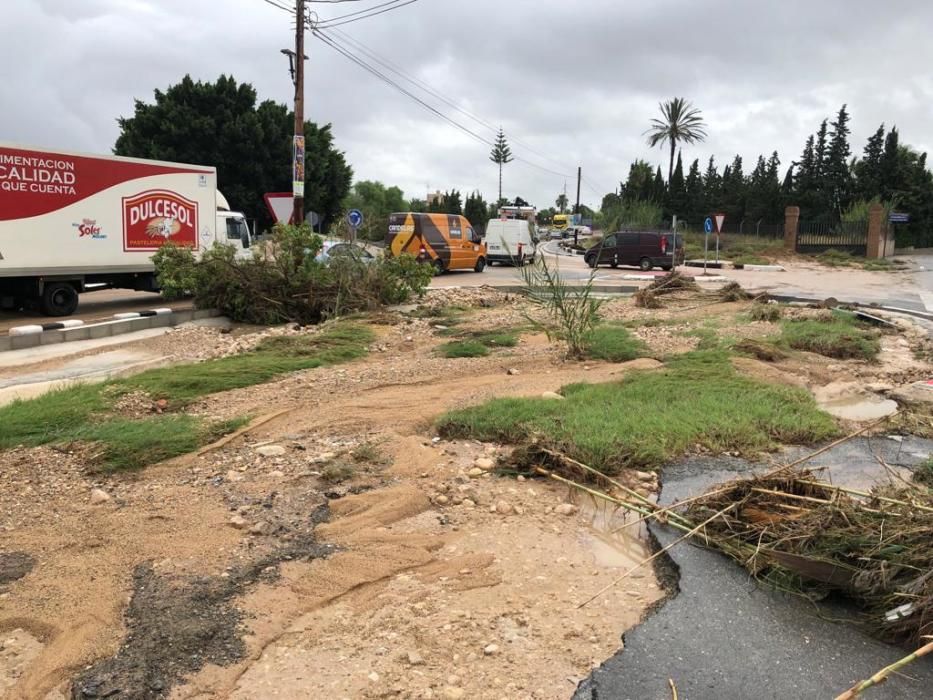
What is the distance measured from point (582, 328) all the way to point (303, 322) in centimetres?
638

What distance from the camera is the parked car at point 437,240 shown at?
86.3ft

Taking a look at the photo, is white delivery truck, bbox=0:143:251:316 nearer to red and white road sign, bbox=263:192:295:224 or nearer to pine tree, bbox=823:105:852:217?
red and white road sign, bbox=263:192:295:224

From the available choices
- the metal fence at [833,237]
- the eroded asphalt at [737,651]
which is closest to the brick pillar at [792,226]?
the metal fence at [833,237]

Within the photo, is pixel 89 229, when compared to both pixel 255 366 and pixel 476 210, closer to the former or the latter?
pixel 255 366

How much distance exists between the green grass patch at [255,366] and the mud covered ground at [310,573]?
1717 mm

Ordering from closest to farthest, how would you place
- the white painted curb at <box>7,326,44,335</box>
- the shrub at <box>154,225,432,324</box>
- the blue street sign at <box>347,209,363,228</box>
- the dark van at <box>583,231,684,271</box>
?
the white painted curb at <box>7,326,44,335</box>, the shrub at <box>154,225,432,324</box>, the blue street sign at <box>347,209,363,228</box>, the dark van at <box>583,231,684,271</box>

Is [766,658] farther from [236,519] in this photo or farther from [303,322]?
[303,322]

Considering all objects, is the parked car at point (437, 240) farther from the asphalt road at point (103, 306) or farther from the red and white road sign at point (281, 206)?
the asphalt road at point (103, 306)

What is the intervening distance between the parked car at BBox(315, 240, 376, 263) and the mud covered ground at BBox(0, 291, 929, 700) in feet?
28.3

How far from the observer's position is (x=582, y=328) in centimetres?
934

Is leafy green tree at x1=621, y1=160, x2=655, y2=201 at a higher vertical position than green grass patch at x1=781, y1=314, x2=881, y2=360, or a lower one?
higher

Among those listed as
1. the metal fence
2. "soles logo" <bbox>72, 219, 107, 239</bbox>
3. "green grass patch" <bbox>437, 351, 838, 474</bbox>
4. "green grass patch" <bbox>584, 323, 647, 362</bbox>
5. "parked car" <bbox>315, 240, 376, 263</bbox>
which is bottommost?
"green grass patch" <bbox>437, 351, 838, 474</bbox>

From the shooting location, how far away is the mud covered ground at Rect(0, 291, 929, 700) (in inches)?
114

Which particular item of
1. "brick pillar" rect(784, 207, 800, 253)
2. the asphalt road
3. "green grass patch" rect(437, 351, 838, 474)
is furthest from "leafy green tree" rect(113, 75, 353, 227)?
"green grass patch" rect(437, 351, 838, 474)
